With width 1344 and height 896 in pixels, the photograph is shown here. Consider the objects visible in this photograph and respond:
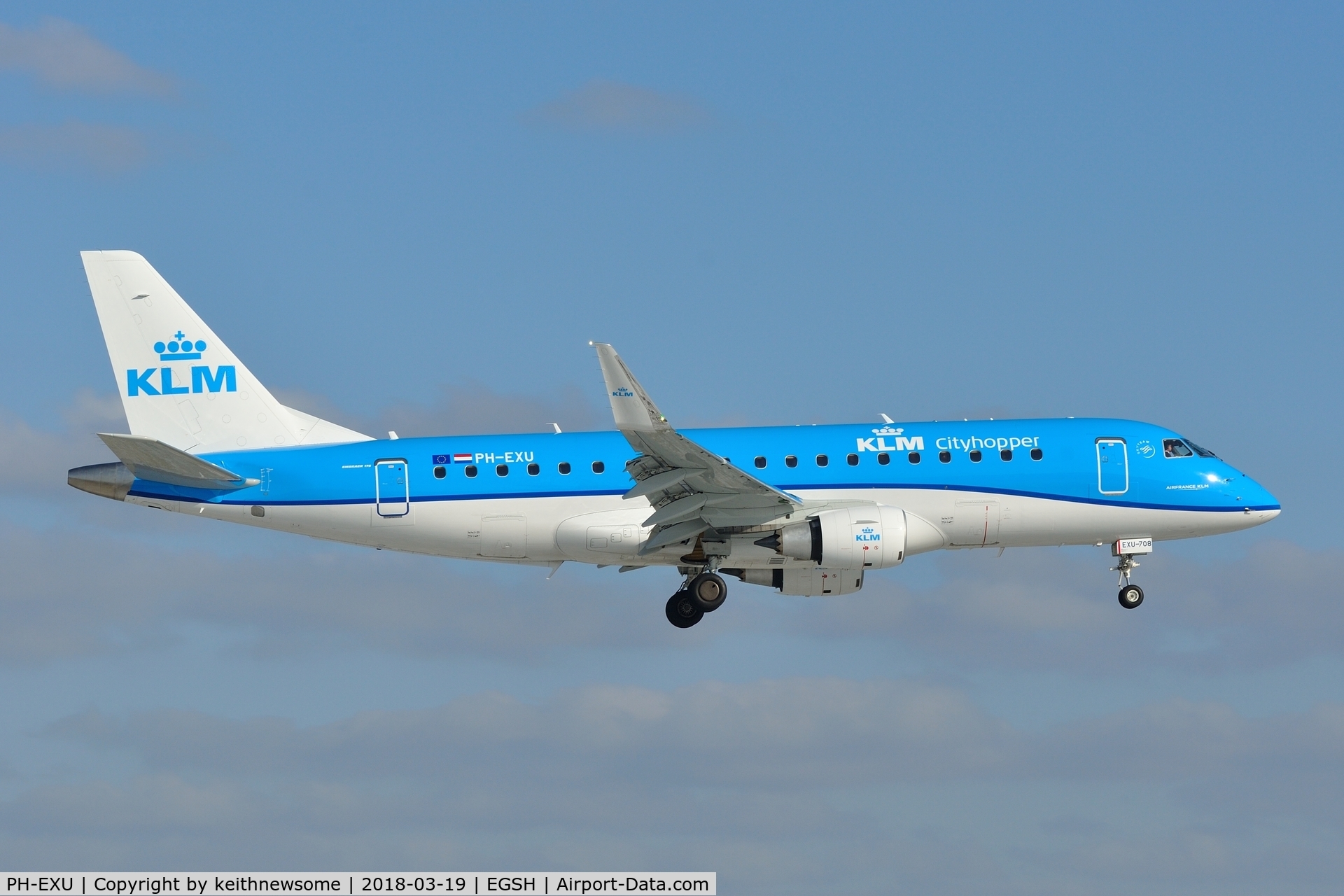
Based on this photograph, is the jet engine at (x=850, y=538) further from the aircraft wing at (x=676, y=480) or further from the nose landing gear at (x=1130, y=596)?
the nose landing gear at (x=1130, y=596)

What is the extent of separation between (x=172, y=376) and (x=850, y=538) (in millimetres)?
20505

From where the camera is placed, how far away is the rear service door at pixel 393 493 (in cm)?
4750

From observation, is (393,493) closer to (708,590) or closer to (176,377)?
(176,377)

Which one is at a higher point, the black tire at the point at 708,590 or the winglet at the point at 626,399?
the winglet at the point at 626,399

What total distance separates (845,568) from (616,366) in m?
10.4

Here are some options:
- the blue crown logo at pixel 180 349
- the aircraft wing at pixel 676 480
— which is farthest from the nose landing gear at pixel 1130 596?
the blue crown logo at pixel 180 349

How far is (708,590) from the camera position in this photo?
160ft

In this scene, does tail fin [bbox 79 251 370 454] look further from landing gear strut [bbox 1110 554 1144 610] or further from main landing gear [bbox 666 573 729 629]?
landing gear strut [bbox 1110 554 1144 610]

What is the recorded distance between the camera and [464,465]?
156 ft

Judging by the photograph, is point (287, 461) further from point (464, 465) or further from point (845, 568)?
point (845, 568)

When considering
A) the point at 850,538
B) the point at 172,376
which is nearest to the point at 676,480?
the point at 850,538

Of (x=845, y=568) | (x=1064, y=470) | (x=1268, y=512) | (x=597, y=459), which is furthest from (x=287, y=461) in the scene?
(x=1268, y=512)

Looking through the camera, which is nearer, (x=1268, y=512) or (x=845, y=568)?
(x=845, y=568)

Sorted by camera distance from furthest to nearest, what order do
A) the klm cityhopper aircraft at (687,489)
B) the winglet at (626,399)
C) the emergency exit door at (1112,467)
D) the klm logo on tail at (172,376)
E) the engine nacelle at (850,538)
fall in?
the klm logo on tail at (172,376) → the emergency exit door at (1112,467) → the klm cityhopper aircraft at (687,489) → the engine nacelle at (850,538) → the winglet at (626,399)
